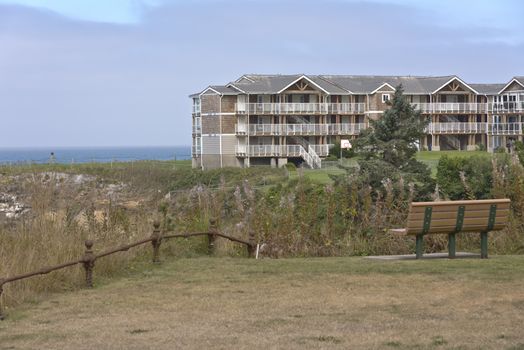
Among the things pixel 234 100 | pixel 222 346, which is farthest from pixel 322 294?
pixel 234 100

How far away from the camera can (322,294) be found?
9.59 m

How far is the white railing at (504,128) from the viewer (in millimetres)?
78188

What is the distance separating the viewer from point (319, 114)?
242ft

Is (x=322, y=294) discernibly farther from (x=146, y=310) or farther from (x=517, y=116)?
(x=517, y=116)

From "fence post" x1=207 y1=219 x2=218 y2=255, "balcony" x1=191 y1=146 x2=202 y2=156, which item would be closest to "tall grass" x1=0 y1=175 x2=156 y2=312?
"fence post" x1=207 y1=219 x2=218 y2=255

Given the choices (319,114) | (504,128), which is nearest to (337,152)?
(319,114)

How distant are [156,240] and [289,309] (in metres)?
3.97

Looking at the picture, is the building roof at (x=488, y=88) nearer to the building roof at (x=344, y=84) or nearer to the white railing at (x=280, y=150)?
the building roof at (x=344, y=84)

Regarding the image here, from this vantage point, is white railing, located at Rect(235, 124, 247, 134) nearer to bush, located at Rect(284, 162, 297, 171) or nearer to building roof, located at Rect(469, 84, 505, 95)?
bush, located at Rect(284, 162, 297, 171)

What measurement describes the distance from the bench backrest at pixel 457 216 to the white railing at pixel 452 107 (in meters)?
65.3

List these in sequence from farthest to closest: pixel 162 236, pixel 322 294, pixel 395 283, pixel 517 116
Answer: pixel 517 116
pixel 162 236
pixel 395 283
pixel 322 294

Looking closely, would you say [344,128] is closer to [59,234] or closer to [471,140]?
[471,140]

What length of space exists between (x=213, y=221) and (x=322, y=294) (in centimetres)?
422

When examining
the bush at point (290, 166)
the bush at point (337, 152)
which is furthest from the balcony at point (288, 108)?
the bush at point (290, 166)
